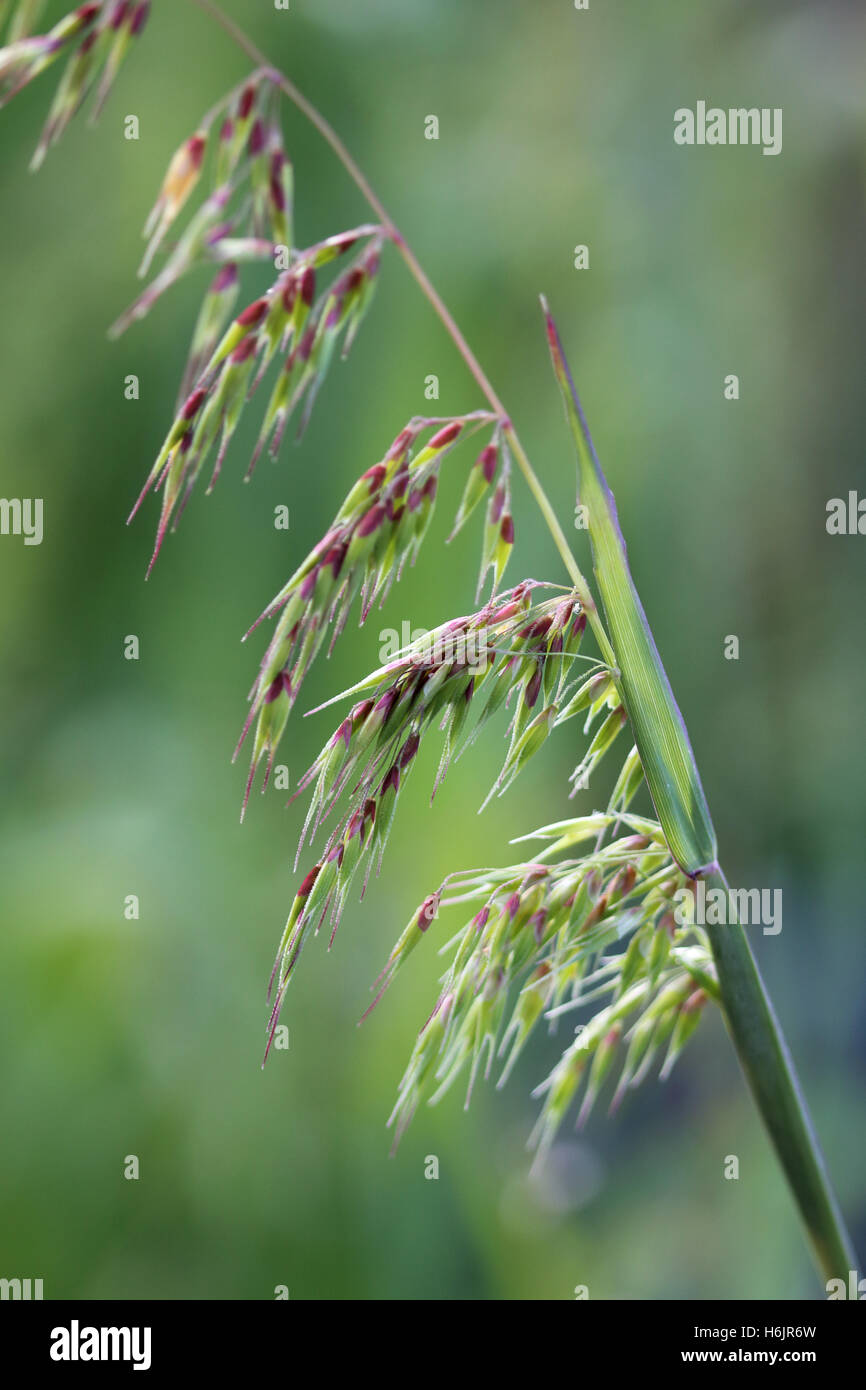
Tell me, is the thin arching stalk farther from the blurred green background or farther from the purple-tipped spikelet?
the blurred green background

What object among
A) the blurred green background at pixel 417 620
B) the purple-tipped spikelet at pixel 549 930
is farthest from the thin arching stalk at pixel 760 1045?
the blurred green background at pixel 417 620

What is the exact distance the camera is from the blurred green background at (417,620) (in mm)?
1118

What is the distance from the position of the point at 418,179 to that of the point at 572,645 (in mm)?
1222

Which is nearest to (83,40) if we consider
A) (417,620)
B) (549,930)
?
(549,930)

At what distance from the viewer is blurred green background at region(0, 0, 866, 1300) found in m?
1.12

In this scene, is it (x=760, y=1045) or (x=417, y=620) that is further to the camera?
(x=417, y=620)

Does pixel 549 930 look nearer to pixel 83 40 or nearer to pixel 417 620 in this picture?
pixel 83 40

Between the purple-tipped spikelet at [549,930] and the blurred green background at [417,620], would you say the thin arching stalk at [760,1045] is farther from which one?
the blurred green background at [417,620]

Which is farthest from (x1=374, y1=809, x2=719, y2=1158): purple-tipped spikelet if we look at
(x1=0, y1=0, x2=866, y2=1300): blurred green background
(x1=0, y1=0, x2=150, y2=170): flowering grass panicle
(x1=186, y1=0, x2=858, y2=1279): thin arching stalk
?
(x1=0, y1=0, x2=866, y2=1300): blurred green background

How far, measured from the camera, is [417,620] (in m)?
1.16

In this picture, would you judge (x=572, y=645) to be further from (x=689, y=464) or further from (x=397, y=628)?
(x=689, y=464)

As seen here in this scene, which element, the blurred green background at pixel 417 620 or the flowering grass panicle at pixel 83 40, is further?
the blurred green background at pixel 417 620

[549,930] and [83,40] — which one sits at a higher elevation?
[83,40]

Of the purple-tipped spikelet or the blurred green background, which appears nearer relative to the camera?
the purple-tipped spikelet
